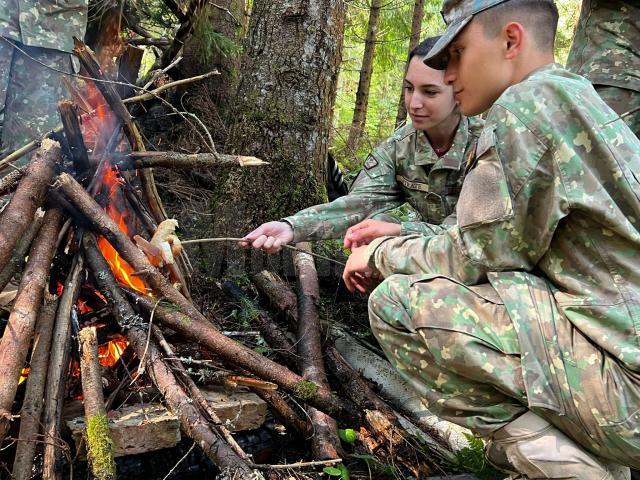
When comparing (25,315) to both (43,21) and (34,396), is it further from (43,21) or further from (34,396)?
(43,21)

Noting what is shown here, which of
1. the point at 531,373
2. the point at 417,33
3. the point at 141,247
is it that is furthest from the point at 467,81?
the point at 417,33

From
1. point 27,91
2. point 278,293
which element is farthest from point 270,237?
point 27,91

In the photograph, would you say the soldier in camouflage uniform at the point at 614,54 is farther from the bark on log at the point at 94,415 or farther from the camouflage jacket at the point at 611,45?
the bark on log at the point at 94,415

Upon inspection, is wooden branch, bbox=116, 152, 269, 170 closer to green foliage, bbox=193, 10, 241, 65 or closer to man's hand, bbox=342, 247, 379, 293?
man's hand, bbox=342, 247, 379, 293

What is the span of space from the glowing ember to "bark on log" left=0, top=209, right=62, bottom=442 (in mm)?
486

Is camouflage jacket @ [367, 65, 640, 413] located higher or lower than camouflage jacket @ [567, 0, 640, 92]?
lower

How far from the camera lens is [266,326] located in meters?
3.56

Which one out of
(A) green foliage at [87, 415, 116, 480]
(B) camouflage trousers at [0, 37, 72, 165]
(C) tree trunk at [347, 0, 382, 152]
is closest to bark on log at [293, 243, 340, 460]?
(A) green foliage at [87, 415, 116, 480]

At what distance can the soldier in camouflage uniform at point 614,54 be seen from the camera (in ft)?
10.6

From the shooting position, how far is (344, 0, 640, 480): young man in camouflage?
1845mm

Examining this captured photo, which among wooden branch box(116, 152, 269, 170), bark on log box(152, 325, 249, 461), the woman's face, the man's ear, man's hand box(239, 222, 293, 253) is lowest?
bark on log box(152, 325, 249, 461)

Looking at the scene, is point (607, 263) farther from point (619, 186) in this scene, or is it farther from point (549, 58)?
point (549, 58)

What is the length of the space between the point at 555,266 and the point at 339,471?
123 centimetres

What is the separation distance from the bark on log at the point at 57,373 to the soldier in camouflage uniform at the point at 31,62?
2.14 m
